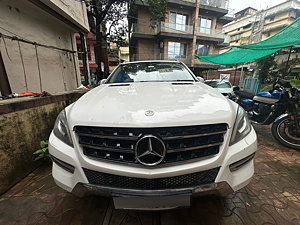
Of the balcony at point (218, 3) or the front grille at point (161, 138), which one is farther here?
the balcony at point (218, 3)

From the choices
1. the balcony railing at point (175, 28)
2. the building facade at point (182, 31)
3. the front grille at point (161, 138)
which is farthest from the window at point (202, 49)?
the front grille at point (161, 138)

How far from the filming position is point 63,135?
3.84 feet

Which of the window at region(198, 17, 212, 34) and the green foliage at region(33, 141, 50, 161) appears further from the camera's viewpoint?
the window at region(198, 17, 212, 34)

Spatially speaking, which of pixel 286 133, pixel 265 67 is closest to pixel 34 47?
pixel 286 133

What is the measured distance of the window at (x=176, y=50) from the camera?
1559cm

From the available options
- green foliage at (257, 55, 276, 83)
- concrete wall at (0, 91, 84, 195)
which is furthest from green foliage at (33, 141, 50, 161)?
green foliage at (257, 55, 276, 83)

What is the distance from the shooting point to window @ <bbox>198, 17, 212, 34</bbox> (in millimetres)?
15664

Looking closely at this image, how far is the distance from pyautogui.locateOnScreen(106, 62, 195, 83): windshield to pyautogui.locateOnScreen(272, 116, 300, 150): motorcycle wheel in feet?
6.66

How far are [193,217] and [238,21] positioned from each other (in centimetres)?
3967

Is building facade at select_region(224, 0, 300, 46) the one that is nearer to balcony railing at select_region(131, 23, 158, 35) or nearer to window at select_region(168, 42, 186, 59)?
window at select_region(168, 42, 186, 59)

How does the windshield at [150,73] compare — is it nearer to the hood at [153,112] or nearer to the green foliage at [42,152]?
the hood at [153,112]

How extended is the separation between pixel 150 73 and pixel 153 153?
166 centimetres

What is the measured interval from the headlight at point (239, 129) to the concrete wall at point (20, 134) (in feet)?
7.95

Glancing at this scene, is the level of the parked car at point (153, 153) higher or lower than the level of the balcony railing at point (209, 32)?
lower
